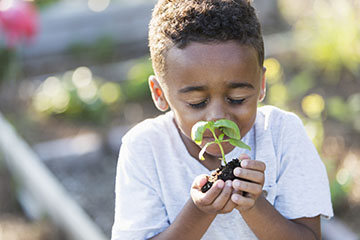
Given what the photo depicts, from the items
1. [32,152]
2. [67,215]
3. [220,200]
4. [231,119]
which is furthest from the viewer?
[32,152]

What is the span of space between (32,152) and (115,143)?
0.67 metres

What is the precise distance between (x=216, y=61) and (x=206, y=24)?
0.12 meters

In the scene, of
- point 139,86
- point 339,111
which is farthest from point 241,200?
point 139,86

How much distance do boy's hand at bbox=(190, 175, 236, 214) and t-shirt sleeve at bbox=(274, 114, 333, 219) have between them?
320 millimetres

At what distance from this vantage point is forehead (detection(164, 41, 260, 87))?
1719mm

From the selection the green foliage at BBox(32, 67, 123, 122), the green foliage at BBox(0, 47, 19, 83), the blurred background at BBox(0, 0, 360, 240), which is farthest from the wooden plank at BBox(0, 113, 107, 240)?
the green foliage at BBox(0, 47, 19, 83)

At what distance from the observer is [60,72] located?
20.5 feet

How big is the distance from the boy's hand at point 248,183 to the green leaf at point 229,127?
8 centimetres

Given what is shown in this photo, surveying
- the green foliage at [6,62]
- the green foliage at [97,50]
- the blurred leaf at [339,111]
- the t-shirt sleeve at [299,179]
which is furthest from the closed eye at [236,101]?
the green foliage at [97,50]

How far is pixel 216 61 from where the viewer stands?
172 cm

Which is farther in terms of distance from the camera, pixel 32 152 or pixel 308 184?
pixel 32 152

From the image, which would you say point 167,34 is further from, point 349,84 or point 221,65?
point 349,84

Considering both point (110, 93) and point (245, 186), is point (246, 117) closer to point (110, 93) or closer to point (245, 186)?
point (245, 186)

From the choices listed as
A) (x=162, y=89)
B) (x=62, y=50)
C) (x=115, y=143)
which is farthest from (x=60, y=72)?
(x=162, y=89)
